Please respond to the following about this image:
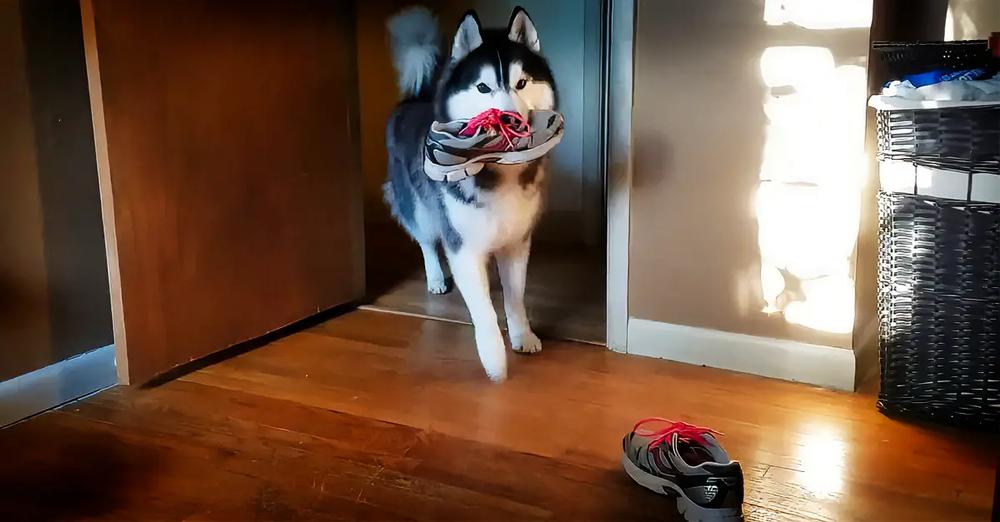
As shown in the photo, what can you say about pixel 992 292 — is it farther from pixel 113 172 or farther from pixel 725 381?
pixel 113 172

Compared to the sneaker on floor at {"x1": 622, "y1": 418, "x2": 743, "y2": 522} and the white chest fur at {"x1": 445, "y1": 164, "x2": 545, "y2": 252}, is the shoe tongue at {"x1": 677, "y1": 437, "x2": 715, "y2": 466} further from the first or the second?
the white chest fur at {"x1": 445, "y1": 164, "x2": 545, "y2": 252}

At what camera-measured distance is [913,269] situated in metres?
1.53

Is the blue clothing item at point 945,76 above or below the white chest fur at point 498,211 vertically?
above

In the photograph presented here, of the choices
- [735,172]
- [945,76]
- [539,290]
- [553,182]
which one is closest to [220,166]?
[539,290]

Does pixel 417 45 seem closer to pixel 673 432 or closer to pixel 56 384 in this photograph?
pixel 56 384

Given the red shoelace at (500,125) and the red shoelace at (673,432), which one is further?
the red shoelace at (500,125)

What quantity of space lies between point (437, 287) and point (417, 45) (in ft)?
2.35

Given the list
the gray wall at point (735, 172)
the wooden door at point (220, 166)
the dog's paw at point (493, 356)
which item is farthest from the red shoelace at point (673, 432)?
the wooden door at point (220, 166)

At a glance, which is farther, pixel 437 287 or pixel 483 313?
pixel 437 287

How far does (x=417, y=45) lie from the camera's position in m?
2.22

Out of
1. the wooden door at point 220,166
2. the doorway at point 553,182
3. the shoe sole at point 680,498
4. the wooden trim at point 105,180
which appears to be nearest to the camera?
the shoe sole at point 680,498

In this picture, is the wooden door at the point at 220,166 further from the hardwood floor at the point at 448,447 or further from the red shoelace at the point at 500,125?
the red shoelace at the point at 500,125

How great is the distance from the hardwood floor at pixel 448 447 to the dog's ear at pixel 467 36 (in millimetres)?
706

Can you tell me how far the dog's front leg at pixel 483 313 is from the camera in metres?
1.79
